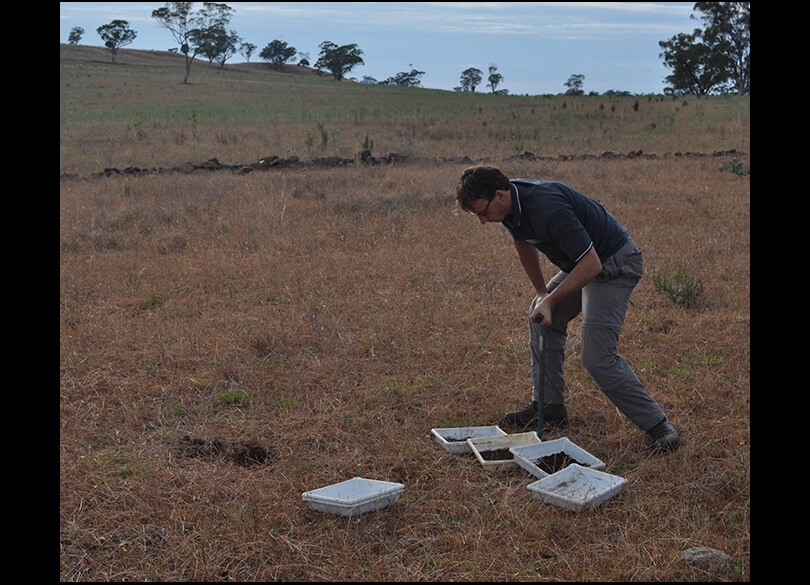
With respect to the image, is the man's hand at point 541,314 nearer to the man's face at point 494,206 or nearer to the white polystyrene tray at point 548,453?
the man's face at point 494,206

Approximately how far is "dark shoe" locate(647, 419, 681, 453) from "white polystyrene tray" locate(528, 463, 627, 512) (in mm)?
422

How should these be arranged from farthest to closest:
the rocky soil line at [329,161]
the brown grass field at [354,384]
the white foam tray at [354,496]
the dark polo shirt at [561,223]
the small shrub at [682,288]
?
the rocky soil line at [329,161] < the small shrub at [682,288] < the dark polo shirt at [561,223] < the white foam tray at [354,496] < the brown grass field at [354,384]

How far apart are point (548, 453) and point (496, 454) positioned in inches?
10.2

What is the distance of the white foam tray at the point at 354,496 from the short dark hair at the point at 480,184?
4.45 feet

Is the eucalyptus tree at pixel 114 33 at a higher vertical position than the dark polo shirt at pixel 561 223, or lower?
higher

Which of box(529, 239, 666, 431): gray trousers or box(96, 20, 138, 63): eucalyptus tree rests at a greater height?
box(96, 20, 138, 63): eucalyptus tree

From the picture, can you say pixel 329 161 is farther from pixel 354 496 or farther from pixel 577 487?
pixel 577 487

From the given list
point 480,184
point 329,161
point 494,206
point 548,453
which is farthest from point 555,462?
point 329,161

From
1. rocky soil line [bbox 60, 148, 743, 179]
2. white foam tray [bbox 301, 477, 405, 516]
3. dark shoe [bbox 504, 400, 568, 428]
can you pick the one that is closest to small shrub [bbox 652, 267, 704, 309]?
dark shoe [bbox 504, 400, 568, 428]

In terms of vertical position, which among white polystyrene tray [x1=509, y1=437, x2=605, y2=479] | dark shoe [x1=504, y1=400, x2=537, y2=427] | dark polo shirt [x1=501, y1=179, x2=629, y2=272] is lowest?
white polystyrene tray [x1=509, y1=437, x2=605, y2=479]

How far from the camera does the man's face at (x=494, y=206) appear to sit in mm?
3627

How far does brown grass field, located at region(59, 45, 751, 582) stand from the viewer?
121 inches

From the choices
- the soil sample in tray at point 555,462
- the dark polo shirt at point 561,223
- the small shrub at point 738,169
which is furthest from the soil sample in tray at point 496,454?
the small shrub at point 738,169

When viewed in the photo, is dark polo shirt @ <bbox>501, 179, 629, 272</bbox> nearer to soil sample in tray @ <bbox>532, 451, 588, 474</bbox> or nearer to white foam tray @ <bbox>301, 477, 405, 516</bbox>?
soil sample in tray @ <bbox>532, 451, 588, 474</bbox>
